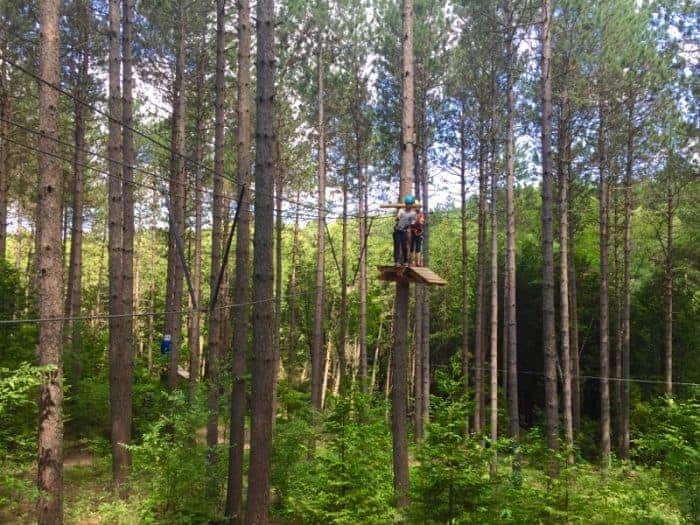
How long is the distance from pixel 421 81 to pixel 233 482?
40.6ft

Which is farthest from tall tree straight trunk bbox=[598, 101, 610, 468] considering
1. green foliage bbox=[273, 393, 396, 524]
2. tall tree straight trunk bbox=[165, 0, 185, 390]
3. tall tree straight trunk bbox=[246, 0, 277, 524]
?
tall tree straight trunk bbox=[165, 0, 185, 390]

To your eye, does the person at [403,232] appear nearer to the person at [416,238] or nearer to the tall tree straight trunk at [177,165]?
the person at [416,238]

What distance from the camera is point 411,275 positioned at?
23.0 feet

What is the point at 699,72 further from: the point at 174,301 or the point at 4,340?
the point at 4,340

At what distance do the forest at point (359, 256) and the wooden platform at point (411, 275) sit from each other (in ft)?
0.15

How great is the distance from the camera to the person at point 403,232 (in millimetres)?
7211

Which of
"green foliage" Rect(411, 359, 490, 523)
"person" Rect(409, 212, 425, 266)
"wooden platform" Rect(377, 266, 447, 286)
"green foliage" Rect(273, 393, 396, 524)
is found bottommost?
"green foliage" Rect(273, 393, 396, 524)

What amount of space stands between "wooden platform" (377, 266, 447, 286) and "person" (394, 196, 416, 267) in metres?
0.16

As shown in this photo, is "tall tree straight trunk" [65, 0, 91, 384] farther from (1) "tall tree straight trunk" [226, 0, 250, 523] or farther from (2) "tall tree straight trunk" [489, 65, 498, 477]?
(2) "tall tree straight trunk" [489, 65, 498, 477]

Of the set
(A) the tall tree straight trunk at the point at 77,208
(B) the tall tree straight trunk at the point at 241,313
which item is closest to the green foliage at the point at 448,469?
(B) the tall tree straight trunk at the point at 241,313

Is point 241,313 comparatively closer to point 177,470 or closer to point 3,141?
point 177,470

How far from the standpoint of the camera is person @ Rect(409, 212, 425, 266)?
720cm

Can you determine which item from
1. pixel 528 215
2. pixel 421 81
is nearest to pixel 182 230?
pixel 421 81

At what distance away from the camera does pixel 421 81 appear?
1530 centimetres
